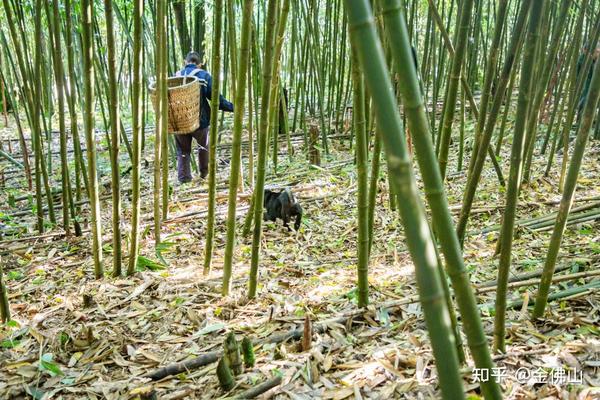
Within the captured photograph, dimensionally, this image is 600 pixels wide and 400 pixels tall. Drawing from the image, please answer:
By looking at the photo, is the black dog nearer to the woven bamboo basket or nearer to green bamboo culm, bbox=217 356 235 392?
the woven bamboo basket

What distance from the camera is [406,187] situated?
2.19ft

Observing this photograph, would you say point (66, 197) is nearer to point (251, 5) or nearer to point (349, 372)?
point (251, 5)

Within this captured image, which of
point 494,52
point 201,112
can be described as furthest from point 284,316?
point 201,112

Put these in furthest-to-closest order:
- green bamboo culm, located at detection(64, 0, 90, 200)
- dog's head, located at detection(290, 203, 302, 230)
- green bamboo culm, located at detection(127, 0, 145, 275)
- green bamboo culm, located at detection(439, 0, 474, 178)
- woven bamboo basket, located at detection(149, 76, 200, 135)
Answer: woven bamboo basket, located at detection(149, 76, 200, 135)
dog's head, located at detection(290, 203, 302, 230)
green bamboo culm, located at detection(64, 0, 90, 200)
green bamboo culm, located at detection(127, 0, 145, 275)
green bamboo culm, located at detection(439, 0, 474, 178)

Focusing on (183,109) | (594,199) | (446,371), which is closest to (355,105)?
(446,371)

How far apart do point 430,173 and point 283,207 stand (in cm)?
234

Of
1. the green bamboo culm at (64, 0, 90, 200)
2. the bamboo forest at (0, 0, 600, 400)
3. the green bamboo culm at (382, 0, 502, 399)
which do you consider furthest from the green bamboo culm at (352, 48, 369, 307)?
the green bamboo culm at (64, 0, 90, 200)

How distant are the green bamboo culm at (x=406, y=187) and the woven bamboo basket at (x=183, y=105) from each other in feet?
9.59

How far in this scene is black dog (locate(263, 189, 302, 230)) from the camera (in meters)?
3.06

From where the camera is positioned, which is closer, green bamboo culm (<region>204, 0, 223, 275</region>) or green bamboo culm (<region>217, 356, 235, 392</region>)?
green bamboo culm (<region>217, 356, 235, 392</region>)

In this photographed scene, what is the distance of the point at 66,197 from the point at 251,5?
162cm

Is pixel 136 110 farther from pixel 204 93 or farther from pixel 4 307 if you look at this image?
pixel 204 93

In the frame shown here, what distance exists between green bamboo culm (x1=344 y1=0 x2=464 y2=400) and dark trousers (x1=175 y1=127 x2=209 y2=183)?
3.57 m

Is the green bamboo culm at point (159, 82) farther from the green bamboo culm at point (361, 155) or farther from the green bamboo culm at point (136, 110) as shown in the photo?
the green bamboo culm at point (361, 155)
